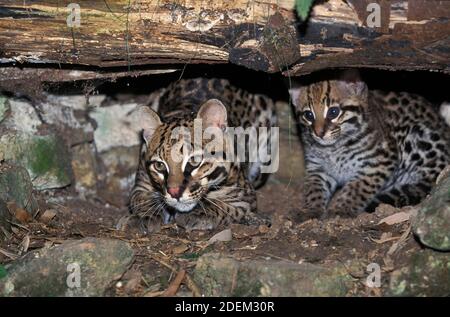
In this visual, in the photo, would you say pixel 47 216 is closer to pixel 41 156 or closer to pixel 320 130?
pixel 41 156

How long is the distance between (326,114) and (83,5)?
2.65m

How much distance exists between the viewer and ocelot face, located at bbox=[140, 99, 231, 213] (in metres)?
6.37

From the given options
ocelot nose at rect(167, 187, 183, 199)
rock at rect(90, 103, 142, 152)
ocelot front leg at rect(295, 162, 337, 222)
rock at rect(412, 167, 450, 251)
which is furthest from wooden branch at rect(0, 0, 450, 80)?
rock at rect(90, 103, 142, 152)

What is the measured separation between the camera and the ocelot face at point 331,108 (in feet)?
23.7

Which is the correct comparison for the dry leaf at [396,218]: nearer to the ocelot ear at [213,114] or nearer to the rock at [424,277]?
the rock at [424,277]

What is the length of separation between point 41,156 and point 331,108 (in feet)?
9.37

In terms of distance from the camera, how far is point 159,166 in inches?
258

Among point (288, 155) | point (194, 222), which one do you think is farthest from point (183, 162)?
point (288, 155)

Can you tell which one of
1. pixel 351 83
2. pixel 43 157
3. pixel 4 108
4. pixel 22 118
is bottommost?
pixel 43 157

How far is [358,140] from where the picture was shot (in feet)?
25.0

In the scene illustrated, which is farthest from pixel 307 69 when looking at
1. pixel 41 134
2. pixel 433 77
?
pixel 41 134

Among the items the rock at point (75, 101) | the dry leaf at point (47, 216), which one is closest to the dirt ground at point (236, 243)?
the dry leaf at point (47, 216)

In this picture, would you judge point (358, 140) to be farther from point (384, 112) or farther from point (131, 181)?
point (131, 181)

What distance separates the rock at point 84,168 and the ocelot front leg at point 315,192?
228 centimetres
